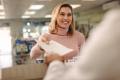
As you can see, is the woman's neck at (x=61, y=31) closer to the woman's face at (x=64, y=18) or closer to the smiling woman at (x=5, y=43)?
the woman's face at (x=64, y=18)

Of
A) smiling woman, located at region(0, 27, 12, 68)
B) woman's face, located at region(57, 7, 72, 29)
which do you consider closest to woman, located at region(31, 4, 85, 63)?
woman's face, located at region(57, 7, 72, 29)

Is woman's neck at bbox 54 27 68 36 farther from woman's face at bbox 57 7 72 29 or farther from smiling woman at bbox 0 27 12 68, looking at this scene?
smiling woman at bbox 0 27 12 68

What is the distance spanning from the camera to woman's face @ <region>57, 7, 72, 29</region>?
155 cm

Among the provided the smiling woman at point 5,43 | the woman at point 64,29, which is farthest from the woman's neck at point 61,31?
the smiling woman at point 5,43

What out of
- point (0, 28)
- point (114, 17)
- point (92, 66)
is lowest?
point (0, 28)

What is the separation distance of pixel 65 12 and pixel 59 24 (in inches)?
3.6

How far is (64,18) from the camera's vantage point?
1.55 meters

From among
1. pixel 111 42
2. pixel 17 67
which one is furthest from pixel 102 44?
pixel 17 67

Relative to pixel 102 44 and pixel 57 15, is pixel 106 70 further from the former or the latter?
pixel 57 15

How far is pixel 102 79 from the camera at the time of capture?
21.3 inches

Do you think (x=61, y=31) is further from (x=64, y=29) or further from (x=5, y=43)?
(x=5, y=43)

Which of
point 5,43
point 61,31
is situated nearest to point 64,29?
point 61,31

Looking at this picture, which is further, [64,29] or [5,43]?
[5,43]

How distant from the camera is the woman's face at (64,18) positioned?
1.55 metres
